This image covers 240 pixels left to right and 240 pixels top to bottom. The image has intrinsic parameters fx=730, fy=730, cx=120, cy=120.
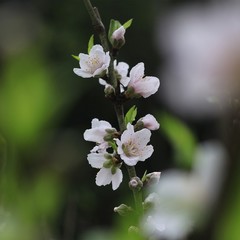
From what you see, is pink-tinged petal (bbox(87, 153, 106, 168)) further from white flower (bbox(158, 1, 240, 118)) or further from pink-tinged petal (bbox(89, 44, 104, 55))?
white flower (bbox(158, 1, 240, 118))

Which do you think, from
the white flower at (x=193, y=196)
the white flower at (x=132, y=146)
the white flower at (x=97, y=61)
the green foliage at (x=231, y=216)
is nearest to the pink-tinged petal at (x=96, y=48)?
the white flower at (x=97, y=61)

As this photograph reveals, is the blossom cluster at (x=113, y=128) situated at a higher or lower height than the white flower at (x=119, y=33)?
lower

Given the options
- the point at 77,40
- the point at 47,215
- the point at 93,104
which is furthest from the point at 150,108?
the point at 47,215

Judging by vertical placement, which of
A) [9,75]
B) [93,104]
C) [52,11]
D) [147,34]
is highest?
[52,11]

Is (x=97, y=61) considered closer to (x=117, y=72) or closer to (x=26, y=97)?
(x=117, y=72)

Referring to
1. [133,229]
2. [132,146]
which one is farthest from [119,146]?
[133,229]

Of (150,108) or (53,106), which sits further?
(150,108)

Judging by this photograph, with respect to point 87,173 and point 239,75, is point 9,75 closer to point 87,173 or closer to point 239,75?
point 239,75

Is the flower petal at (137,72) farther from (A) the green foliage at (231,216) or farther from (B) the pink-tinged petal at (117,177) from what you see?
(A) the green foliage at (231,216)
